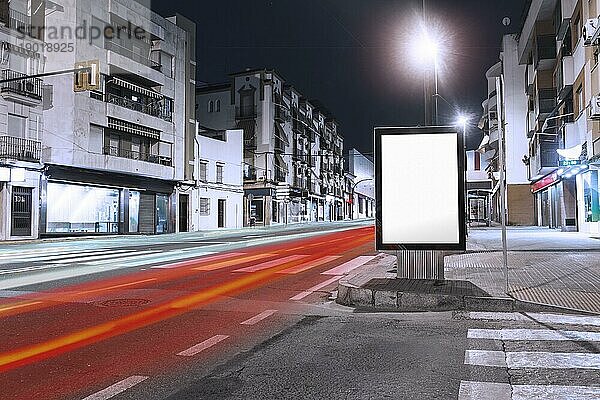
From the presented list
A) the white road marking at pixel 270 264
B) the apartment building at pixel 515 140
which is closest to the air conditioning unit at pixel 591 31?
the white road marking at pixel 270 264

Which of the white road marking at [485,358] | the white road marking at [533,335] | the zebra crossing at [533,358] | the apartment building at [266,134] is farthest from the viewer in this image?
the apartment building at [266,134]

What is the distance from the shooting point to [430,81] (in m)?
10.9

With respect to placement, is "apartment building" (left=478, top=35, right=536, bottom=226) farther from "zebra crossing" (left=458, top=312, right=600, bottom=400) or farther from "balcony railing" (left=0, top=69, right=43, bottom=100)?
"zebra crossing" (left=458, top=312, right=600, bottom=400)

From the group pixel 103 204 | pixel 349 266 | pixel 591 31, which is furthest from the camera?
pixel 103 204

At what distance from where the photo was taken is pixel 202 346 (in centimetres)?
604

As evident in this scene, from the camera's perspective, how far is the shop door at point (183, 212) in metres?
45.0

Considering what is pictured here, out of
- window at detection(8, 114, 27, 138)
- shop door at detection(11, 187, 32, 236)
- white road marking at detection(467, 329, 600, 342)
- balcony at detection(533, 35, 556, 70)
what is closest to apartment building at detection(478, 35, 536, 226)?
balcony at detection(533, 35, 556, 70)

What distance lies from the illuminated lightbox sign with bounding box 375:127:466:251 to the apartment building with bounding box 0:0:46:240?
24.6 metres

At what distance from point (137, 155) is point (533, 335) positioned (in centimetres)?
3703

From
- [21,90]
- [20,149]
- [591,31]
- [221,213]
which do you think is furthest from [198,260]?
[221,213]

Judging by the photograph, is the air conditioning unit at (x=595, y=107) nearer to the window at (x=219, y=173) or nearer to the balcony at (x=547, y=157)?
the balcony at (x=547, y=157)

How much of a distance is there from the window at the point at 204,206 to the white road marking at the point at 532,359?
4304 cm

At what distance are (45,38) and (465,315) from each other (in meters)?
32.2

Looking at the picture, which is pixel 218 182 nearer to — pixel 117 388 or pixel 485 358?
pixel 485 358
